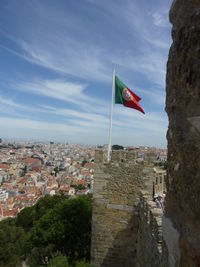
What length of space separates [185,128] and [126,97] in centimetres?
686

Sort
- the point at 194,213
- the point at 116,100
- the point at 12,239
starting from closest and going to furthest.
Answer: the point at 194,213 < the point at 116,100 < the point at 12,239

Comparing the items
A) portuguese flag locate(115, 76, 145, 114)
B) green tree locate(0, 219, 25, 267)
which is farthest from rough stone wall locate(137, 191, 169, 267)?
green tree locate(0, 219, 25, 267)

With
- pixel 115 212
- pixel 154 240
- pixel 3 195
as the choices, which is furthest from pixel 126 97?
pixel 3 195

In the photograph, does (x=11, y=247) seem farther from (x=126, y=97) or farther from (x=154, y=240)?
(x=154, y=240)

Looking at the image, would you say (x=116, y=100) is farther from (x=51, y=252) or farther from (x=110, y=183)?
(x=51, y=252)

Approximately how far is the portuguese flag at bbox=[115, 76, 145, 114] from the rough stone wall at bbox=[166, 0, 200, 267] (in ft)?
21.6

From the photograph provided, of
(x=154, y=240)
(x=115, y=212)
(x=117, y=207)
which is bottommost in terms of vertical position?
(x=115, y=212)

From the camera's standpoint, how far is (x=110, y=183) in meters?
6.46

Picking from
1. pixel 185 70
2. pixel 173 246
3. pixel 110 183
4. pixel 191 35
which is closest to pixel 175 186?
pixel 173 246

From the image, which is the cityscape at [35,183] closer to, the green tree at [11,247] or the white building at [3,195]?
the white building at [3,195]

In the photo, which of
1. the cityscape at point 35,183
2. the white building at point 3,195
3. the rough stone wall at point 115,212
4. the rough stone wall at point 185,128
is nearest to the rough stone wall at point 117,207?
the rough stone wall at point 115,212

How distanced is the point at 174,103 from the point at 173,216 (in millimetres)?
509

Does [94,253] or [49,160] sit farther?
[49,160]

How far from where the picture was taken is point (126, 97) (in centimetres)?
770
